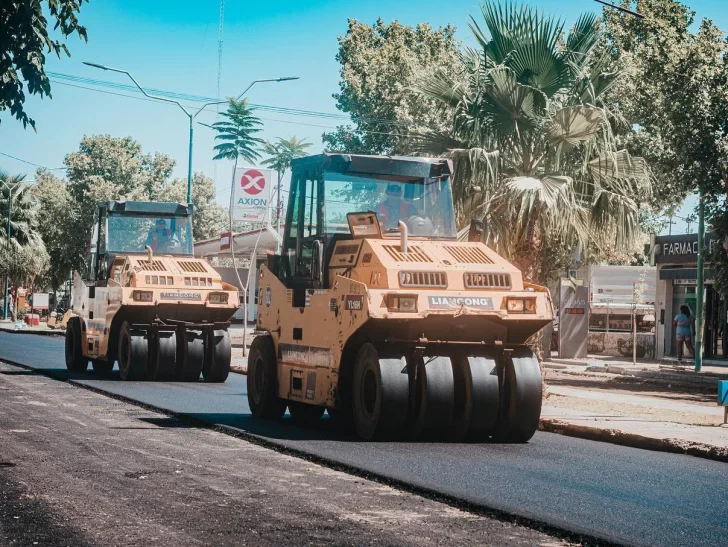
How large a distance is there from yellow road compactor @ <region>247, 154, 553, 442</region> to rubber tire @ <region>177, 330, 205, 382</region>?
289 inches

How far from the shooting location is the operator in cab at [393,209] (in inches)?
545

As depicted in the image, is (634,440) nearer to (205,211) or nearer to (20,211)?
(20,211)

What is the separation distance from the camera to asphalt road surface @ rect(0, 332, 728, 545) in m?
8.13

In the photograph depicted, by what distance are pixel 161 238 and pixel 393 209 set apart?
9914mm

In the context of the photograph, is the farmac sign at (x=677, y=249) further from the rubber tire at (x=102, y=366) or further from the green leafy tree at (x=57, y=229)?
the green leafy tree at (x=57, y=229)

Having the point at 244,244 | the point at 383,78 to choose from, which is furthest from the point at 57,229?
the point at 383,78

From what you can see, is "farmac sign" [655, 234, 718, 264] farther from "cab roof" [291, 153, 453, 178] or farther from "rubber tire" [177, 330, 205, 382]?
"cab roof" [291, 153, 453, 178]

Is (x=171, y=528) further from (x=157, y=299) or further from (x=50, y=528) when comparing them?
(x=157, y=299)

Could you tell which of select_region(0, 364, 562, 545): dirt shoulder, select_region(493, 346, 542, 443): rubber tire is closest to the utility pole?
select_region(493, 346, 542, 443): rubber tire

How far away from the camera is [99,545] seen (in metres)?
6.98

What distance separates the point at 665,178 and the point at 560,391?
665cm

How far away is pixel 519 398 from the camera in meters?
12.5

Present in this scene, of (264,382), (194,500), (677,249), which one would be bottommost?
(194,500)

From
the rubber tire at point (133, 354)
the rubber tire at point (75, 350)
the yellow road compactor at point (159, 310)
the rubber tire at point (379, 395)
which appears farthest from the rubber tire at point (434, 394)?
the rubber tire at point (75, 350)
